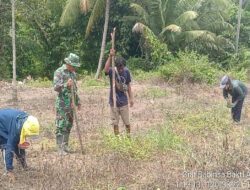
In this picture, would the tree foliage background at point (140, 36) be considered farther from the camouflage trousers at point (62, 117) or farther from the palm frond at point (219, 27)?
the camouflage trousers at point (62, 117)

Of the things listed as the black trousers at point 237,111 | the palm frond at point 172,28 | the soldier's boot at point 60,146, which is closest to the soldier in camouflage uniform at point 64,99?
the soldier's boot at point 60,146

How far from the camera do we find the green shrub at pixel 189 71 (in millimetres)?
12953

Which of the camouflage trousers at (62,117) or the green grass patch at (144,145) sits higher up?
the camouflage trousers at (62,117)

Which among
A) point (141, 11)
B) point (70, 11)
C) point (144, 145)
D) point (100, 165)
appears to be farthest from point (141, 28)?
point (100, 165)

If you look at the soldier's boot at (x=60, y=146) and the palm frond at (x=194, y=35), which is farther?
the palm frond at (x=194, y=35)

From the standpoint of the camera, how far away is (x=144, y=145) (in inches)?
207

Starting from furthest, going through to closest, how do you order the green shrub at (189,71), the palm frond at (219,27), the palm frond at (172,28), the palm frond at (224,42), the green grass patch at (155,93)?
the palm frond at (219,27) → the palm frond at (224,42) → the palm frond at (172,28) → the green shrub at (189,71) → the green grass patch at (155,93)

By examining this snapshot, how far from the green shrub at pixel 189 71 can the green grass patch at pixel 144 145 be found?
7.66 metres

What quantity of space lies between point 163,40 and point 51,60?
7385mm

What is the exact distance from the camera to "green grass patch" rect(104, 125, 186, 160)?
5.04m

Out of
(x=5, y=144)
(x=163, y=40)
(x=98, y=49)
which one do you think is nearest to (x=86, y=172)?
(x=5, y=144)

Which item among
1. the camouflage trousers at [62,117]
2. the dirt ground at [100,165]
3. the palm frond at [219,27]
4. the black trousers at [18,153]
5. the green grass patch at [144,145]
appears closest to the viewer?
the dirt ground at [100,165]

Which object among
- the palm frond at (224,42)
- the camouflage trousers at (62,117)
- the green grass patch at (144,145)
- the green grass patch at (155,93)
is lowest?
the green grass patch at (155,93)

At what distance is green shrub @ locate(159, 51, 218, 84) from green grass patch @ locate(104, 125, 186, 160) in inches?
302
